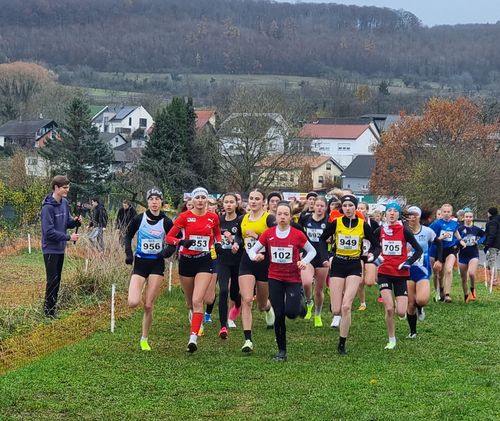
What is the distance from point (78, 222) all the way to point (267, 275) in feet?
12.0

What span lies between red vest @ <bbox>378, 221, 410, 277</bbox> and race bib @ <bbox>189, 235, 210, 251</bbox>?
8.75 feet

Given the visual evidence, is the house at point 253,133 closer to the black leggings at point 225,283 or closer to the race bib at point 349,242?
the black leggings at point 225,283

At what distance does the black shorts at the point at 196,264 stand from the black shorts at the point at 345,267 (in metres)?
1.75

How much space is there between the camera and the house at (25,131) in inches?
3867

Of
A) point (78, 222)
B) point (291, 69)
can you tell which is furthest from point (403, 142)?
point (291, 69)

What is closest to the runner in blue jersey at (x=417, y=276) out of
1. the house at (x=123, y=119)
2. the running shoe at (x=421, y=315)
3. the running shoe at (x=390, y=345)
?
the running shoe at (x=390, y=345)

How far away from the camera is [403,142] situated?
239 feet

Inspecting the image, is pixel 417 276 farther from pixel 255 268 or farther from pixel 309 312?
pixel 255 268

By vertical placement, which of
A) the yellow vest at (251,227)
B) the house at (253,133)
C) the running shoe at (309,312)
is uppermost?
the house at (253,133)

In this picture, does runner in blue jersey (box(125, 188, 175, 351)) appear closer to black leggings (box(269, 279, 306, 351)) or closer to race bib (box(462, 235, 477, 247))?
black leggings (box(269, 279, 306, 351))

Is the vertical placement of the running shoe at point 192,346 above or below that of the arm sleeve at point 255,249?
below

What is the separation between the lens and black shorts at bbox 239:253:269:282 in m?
12.2

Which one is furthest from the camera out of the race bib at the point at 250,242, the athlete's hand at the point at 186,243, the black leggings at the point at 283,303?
the race bib at the point at 250,242

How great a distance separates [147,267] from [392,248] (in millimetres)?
3622
